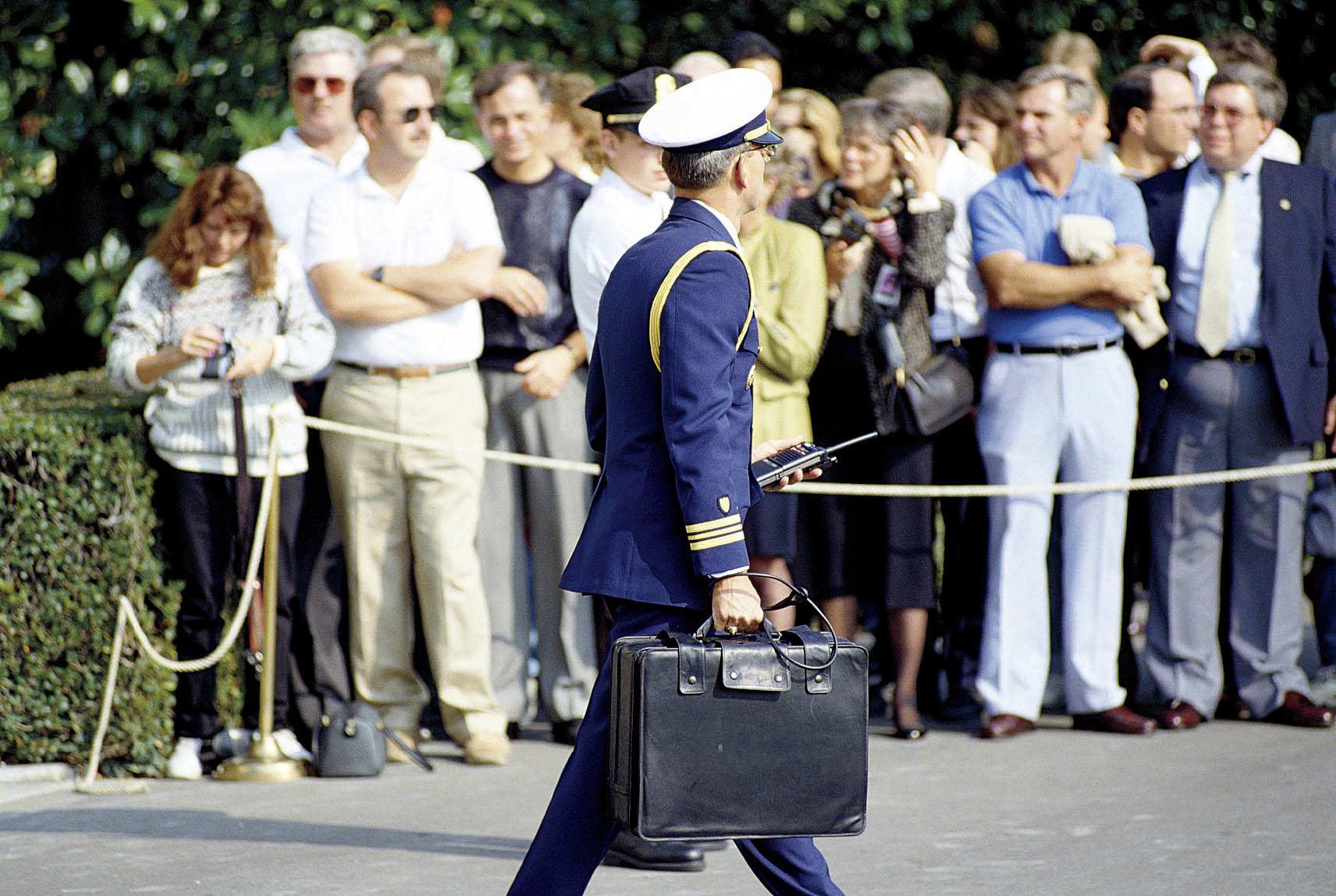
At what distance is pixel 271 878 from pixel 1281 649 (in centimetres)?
414

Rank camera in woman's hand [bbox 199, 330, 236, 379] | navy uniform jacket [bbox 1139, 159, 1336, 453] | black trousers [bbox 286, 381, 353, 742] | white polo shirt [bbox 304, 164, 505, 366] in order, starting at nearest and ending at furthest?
camera in woman's hand [bbox 199, 330, 236, 379], white polo shirt [bbox 304, 164, 505, 366], black trousers [bbox 286, 381, 353, 742], navy uniform jacket [bbox 1139, 159, 1336, 453]

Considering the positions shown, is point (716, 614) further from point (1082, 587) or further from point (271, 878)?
point (1082, 587)

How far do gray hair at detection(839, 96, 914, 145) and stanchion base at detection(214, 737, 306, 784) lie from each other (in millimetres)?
3071

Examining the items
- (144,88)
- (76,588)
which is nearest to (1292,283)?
(76,588)

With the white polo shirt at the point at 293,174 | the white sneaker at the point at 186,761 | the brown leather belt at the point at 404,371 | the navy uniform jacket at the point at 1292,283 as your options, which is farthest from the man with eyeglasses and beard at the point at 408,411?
the navy uniform jacket at the point at 1292,283

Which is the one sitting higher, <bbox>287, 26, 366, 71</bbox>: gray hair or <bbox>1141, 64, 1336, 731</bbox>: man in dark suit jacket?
<bbox>287, 26, 366, 71</bbox>: gray hair

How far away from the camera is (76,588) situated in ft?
21.9

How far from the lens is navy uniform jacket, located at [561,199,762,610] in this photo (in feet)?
14.4

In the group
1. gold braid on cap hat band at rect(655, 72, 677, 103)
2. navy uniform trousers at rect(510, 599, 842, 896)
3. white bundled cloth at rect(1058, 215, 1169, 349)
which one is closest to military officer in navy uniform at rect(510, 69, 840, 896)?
navy uniform trousers at rect(510, 599, 842, 896)

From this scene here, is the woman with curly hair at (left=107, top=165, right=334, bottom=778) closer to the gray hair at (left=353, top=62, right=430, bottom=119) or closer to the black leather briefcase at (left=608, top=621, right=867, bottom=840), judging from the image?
the gray hair at (left=353, top=62, right=430, bottom=119)

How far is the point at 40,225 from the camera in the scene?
391 inches

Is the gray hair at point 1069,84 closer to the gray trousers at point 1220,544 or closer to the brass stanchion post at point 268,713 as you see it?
the gray trousers at point 1220,544

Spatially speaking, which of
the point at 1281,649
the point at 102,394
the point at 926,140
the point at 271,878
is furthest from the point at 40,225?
the point at 1281,649

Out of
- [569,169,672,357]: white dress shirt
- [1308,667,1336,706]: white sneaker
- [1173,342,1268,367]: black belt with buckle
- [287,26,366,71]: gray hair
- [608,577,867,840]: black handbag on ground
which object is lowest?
[1308,667,1336,706]: white sneaker
